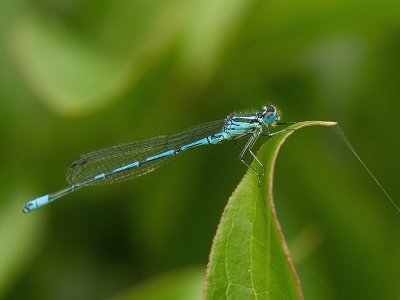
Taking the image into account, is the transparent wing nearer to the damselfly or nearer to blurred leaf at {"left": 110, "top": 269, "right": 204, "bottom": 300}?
the damselfly

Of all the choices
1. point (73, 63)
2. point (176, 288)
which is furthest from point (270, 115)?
point (73, 63)

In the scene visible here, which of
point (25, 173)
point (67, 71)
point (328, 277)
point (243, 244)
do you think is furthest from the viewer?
point (25, 173)

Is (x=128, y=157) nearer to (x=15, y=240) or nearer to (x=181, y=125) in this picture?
(x=181, y=125)

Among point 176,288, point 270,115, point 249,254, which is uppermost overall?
point 270,115

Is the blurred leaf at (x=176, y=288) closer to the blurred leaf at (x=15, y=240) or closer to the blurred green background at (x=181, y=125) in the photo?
the blurred green background at (x=181, y=125)

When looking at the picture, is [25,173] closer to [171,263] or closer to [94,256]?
[94,256]

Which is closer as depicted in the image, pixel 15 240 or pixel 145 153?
pixel 15 240

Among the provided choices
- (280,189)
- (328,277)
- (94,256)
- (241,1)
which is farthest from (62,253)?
(241,1)
